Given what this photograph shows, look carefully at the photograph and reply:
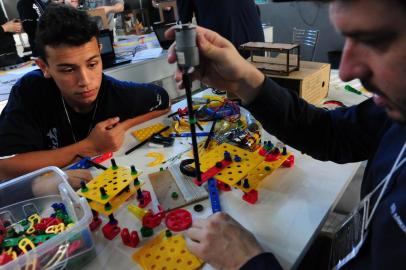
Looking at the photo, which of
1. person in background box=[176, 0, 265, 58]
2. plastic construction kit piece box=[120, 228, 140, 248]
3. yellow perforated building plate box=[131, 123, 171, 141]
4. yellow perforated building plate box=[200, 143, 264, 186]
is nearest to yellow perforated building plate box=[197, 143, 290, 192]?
yellow perforated building plate box=[200, 143, 264, 186]

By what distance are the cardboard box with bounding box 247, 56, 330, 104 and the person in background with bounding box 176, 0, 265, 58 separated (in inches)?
28.1

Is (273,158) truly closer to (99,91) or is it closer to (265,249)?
(265,249)

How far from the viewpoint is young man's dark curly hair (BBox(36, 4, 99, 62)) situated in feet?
3.63

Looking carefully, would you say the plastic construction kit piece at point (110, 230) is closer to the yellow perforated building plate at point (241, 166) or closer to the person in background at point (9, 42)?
the yellow perforated building plate at point (241, 166)

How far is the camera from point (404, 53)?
404 mm

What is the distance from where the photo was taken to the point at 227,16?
1955 mm

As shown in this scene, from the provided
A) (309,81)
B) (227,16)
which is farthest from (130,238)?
(227,16)

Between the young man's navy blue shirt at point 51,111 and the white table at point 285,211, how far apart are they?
0.44 metres

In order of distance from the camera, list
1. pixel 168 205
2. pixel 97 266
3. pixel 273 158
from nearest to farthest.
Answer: pixel 97 266 < pixel 168 205 < pixel 273 158

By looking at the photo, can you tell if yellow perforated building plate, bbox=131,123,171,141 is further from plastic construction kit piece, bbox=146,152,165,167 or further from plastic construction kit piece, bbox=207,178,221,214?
plastic construction kit piece, bbox=207,178,221,214

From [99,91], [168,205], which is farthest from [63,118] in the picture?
[168,205]

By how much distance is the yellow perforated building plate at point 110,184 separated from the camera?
68 centimetres

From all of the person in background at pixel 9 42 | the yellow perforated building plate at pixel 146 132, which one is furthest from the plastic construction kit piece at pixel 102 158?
the person in background at pixel 9 42

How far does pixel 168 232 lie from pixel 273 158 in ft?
1.19
